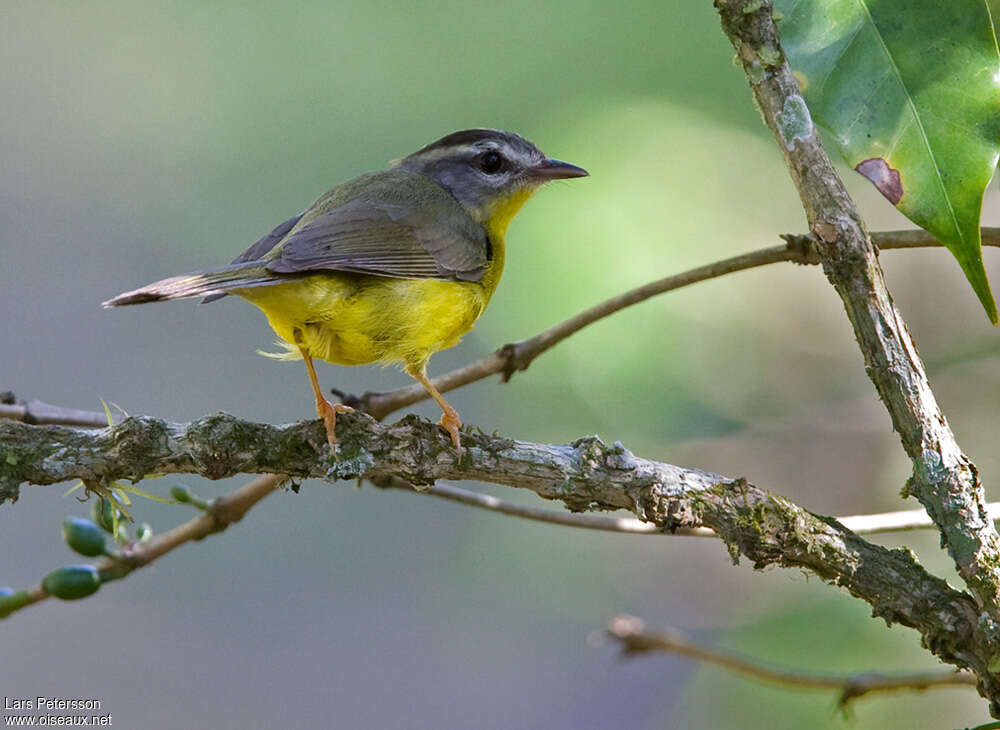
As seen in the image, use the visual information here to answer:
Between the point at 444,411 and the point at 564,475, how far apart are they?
732mm

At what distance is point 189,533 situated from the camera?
8.79 ft

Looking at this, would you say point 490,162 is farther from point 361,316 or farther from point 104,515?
point 104,515

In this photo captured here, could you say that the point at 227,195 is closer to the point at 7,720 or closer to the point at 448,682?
the point at 448,682

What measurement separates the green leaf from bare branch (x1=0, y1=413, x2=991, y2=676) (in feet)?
1.67

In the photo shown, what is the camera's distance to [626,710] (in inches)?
268

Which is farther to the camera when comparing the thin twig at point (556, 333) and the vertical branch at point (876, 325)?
the thin twig at point (556, 333)

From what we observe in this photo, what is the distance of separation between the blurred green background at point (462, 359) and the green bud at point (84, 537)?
4.86 ft

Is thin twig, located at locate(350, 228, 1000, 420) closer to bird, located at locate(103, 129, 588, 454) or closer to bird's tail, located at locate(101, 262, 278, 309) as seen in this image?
bird, located at locate(103, 129, 588, 454)

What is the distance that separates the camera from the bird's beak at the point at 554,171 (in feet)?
12.6

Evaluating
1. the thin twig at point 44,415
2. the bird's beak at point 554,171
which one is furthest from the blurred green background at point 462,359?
the thin twig at point 44,415

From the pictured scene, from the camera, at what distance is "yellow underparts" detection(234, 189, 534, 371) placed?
2.86 meters

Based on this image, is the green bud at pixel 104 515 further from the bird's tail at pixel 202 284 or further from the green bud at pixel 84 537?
the bird's tail at pixel 202 284

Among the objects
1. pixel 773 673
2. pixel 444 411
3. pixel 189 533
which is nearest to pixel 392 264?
pixel 444 411

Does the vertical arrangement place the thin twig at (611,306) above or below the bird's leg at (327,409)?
above
